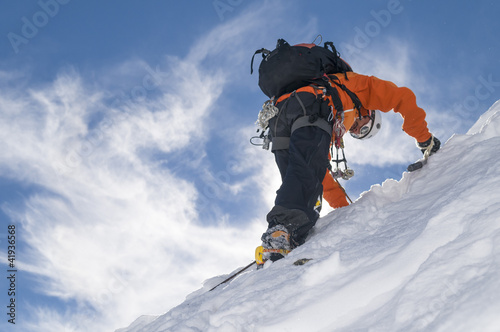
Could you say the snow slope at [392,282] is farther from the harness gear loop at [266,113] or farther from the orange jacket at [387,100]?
the harness gear loop at [266,113]

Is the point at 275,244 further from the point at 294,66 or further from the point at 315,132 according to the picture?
the point at 294,66

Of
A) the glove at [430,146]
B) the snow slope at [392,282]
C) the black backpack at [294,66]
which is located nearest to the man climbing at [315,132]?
the glove at [430,146]

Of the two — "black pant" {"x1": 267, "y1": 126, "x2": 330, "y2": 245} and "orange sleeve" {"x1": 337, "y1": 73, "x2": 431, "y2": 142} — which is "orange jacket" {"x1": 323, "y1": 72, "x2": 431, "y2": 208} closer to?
"orange sleeve" {"x1": 337, "y1": 73, "x2": 431, "y2": 142}

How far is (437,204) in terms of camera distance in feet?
9.86

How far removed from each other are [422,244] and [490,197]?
0.59 m

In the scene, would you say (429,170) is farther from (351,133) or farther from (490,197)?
(490,197)

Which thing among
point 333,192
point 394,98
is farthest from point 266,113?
point 394,98

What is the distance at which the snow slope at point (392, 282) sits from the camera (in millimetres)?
1843

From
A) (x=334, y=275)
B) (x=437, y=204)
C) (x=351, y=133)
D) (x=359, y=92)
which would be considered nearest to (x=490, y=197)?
(x=437, y=204)

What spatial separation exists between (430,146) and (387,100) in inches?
31.8

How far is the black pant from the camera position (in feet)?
13.7

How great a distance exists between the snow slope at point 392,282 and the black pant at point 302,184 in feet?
1.58

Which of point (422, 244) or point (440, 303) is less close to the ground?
point (422, 244)

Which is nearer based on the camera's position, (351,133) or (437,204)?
(437,204)
